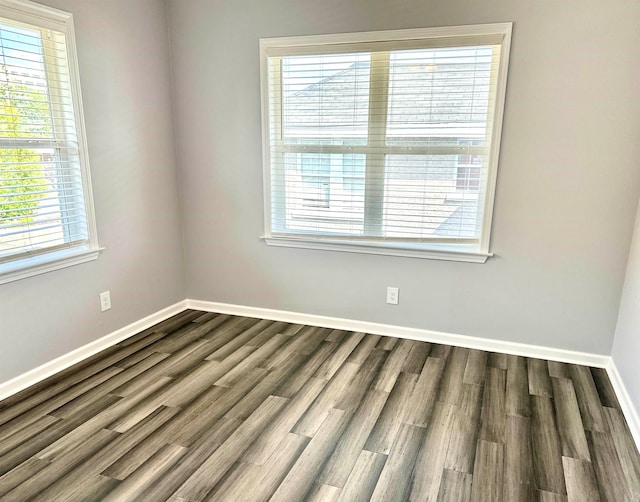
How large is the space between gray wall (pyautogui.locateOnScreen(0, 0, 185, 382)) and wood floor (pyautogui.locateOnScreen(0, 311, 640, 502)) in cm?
28

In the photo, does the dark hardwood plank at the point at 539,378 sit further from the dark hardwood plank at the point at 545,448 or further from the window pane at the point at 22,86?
the window pane at the point at 22,86

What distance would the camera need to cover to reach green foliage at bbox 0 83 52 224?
2375mm

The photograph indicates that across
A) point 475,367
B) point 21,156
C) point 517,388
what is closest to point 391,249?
point 475,367

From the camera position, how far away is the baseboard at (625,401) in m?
2.17

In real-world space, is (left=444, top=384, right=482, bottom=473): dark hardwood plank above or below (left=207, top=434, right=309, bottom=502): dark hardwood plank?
above

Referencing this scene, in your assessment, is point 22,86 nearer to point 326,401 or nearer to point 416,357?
point 326,401

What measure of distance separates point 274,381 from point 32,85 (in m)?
2.18

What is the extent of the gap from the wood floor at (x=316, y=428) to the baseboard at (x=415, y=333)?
7cm

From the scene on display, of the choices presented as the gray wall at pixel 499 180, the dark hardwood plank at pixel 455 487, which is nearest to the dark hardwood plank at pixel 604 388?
the gray wall at pixel 499 180

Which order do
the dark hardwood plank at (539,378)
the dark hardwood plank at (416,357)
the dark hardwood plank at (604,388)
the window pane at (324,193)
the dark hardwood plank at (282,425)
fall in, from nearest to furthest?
the dark hardwood plank at (282,425), the dark hardwood plank at (604,388), the dark hardwood plank at (539,378), the dark hardwood plank at (416,357), the window pane at (324,193)

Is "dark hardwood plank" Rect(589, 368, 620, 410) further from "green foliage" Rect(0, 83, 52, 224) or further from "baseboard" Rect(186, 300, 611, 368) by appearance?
"green foliage" Rect(0, 83, 52, 224)

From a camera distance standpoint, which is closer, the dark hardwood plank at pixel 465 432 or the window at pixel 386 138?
the dark hardwood plank at pixel 465 432

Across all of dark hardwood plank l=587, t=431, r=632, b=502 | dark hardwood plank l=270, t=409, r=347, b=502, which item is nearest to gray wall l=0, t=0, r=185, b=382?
dark hardwood plank l=270, t=409, r=347, b=502

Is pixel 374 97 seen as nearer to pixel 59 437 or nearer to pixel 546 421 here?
pixel 546 421
